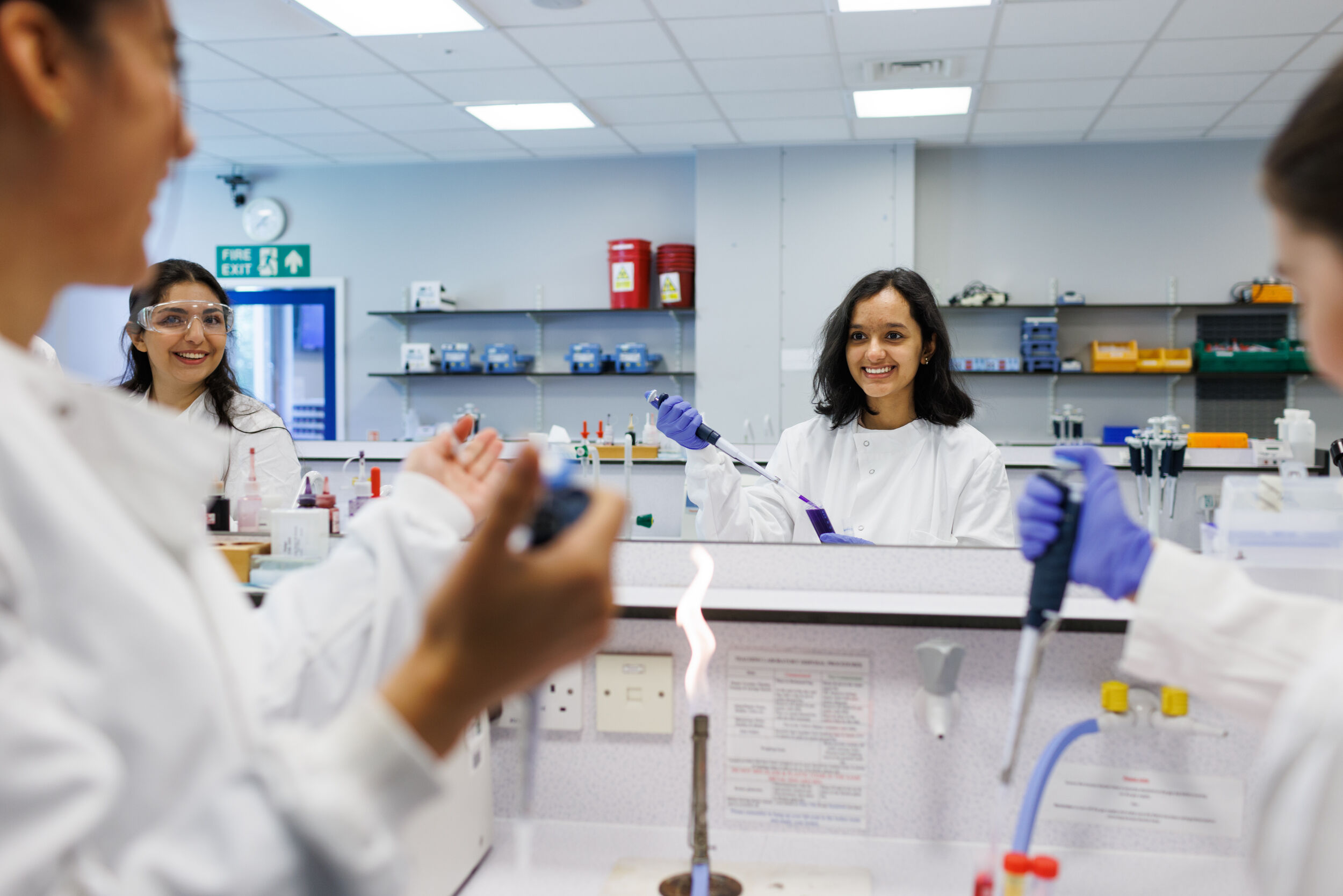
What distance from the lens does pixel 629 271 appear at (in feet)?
18.9

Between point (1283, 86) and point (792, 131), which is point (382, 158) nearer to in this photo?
point (792, 131)

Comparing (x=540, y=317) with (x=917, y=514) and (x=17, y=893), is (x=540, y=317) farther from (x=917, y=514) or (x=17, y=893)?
(x=17, y=893)

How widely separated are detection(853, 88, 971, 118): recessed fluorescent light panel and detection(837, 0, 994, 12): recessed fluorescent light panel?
92 cm

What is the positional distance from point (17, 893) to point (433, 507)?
0.49 metres

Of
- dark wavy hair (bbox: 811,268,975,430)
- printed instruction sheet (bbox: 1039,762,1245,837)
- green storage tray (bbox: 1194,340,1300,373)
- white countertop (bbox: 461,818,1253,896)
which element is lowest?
white countertop (bbox: 461,818,1253,896)

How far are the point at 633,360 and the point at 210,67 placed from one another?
8.75ft

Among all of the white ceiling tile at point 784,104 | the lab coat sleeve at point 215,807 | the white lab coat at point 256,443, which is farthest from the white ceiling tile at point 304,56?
the lab coat sleeve at point 215,807

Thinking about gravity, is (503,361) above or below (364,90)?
below

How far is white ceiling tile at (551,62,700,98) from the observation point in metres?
4.30

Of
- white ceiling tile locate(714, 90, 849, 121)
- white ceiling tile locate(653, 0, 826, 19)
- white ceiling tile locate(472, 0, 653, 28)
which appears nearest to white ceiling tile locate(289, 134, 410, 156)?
white ceiling tile locate(472, 0, 653, 28)

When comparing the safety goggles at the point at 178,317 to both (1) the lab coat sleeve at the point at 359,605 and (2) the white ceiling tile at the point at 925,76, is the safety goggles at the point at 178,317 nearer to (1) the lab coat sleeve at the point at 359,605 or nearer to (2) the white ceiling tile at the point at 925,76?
(1) the lab coat sleeve at the point at 359,605

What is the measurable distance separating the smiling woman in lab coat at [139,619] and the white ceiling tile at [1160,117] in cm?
524

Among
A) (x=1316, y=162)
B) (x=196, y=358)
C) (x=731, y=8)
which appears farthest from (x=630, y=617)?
(x=731, y=8)

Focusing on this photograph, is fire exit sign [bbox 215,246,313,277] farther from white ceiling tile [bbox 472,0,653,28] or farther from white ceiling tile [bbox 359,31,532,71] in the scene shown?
white ceiling tile [bbox 472,0,653,28]
